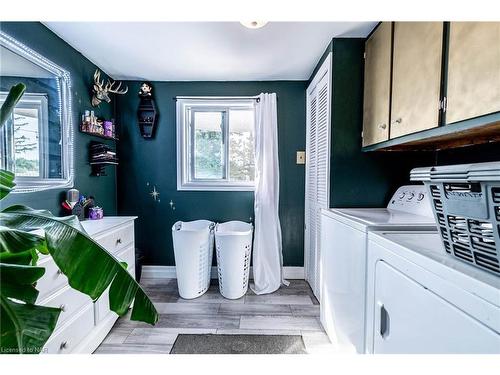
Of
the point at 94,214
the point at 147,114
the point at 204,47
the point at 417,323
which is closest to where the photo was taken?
the point at 417,323

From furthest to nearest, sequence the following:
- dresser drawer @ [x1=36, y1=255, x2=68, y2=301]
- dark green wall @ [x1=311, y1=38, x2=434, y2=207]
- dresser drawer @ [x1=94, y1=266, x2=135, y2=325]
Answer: dark green wall @ [x1=311, y1=38, x2=434, y2=207], dresser drawer @ [x1=94, y1=266, x2=135, y2=325], dresser drawer @ [x1=36, y1=255, x2=68, y2=301]

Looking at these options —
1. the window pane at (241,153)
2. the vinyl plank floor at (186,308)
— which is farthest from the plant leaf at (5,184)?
the window pane at (241,153)

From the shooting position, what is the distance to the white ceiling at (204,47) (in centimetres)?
168

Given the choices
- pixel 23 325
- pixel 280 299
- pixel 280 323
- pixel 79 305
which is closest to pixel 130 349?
pixel 79 305

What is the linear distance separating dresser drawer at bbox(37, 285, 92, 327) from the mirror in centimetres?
74

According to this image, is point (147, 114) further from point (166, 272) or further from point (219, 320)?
point (219, 320)

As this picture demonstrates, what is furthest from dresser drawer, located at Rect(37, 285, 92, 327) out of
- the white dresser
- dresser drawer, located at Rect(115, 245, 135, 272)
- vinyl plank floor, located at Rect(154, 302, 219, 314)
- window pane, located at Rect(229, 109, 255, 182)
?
window pane, located at Rect(229, 109, 255, 182)

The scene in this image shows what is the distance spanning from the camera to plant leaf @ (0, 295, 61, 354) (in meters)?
0.51

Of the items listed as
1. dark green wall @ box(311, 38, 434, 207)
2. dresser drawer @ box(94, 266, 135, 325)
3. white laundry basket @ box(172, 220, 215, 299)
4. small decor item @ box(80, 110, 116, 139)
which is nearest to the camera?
dresser drawer @ box(94, 266, 135, 325)

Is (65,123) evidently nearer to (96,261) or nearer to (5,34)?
(5,34)

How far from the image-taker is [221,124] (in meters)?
2.76

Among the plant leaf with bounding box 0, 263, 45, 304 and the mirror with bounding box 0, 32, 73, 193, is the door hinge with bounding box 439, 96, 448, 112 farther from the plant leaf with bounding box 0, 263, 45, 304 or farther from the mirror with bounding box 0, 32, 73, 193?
the mirror with bounding box 0, 32, 73, 193

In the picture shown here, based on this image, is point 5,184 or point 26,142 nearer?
point 5,184

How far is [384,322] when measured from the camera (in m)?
0.96
